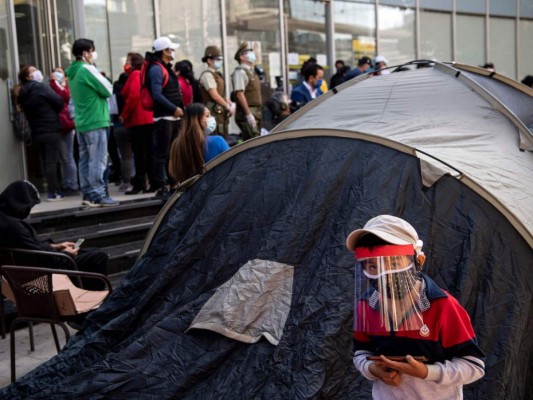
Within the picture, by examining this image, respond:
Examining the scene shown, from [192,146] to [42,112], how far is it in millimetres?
2904

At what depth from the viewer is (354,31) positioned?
1595 cm

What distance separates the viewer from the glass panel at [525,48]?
20.4 metres

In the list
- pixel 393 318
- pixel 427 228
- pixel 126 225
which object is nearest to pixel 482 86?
pixel 427 228

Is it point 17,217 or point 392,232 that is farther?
point 17,217

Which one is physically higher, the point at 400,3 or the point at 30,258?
the point at 400,3

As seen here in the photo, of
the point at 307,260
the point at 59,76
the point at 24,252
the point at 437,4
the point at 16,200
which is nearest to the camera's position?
the point at 307,260

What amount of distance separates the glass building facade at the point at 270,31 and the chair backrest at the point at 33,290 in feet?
13.2

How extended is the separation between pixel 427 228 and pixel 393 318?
5.99ft

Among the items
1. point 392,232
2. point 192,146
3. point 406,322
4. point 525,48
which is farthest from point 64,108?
point 525,48

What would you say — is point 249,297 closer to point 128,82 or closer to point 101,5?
point 128,82

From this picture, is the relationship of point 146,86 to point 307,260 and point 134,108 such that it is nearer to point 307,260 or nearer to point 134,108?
point 134,108

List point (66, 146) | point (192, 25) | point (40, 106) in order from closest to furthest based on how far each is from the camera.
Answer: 1. point (40, 106)
2. point (66, 146)
3. point (192, 25)

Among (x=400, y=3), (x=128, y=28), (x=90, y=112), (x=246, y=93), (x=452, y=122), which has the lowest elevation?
(x=452, y=122)

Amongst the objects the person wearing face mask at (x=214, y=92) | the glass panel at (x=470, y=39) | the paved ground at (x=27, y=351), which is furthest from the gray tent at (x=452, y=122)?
the glass panel at (x=470, y=39)
